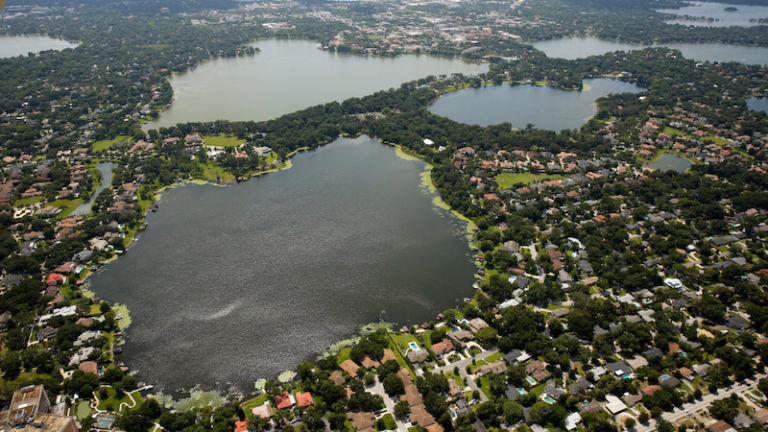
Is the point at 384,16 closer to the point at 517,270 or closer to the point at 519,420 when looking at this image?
the point at 517,270

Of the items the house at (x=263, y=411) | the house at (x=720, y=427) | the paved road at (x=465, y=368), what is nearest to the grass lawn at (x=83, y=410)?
the house at (x=263, y=411)

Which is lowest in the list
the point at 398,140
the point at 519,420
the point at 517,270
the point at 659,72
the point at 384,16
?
the point at 519,420

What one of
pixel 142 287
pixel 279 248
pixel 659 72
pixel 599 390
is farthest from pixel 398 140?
pixel 659 72

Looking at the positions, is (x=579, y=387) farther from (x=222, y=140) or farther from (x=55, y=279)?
(x=222, y=140)

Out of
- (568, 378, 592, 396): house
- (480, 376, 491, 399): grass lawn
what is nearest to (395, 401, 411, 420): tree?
(480, 376, 491, 399): grass lawn

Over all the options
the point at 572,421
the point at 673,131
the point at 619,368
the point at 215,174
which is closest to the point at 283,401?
the point at 572,421

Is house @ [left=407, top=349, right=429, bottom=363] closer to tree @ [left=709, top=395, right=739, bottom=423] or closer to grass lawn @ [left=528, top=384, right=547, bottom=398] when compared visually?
grass lawn @ [left=528, top=384, right=547, bottom=398]

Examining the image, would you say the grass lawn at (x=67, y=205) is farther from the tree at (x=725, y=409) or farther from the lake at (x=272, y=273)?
the tree at (x=725, y=409)

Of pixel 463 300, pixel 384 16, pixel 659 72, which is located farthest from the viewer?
pixel 384 16
